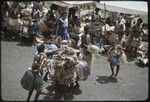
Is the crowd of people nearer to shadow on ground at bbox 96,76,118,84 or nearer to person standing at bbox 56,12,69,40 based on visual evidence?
person standing at bbox 56,12,69,40

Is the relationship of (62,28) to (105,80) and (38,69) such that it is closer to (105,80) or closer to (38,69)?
(105,80)

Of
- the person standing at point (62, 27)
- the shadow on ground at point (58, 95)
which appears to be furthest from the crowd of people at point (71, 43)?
the shadow on ground at point (58, 95)

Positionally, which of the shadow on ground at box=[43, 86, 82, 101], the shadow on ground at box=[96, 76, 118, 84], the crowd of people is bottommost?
the shadow on ground at box=[96, 76, 118, 84]

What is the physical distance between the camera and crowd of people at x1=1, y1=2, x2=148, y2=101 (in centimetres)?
1017

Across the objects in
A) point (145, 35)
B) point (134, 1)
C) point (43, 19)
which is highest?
point (134, 1)

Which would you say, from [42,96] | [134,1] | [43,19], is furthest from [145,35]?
[42,96]

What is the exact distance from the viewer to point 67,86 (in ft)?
35.3

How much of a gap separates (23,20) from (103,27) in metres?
4.24

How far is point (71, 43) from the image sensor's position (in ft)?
42.5

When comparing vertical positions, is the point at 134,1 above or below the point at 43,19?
above

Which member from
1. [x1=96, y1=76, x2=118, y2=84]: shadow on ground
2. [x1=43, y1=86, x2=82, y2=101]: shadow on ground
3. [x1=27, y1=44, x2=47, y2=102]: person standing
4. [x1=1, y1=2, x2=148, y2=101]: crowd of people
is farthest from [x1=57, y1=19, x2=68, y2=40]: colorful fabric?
[x1=27, y1=44, x2=47, y2=102]: person standing

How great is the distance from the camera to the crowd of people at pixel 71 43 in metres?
10.2

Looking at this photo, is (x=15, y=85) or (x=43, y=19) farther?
(x=43, y=19)

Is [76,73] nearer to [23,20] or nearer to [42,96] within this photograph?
[42,96]
